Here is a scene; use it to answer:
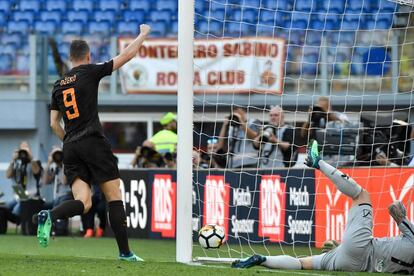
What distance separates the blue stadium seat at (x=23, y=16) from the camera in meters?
20.9

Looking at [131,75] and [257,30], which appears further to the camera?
[131,75]

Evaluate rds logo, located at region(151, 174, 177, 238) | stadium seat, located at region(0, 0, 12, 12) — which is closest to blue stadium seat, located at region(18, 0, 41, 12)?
stadium seat, located at region(0, 0, 12, 12)

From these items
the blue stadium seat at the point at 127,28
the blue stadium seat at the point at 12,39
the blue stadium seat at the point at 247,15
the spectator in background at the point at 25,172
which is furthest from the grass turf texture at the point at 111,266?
the blue stadium seat at the point at 127,28

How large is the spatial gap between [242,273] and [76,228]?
988cm

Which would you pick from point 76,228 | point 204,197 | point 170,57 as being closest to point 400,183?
point 204,197

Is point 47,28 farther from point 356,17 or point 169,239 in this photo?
point 169,239

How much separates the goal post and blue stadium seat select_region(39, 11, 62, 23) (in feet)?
41.7

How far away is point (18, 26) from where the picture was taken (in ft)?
67.9

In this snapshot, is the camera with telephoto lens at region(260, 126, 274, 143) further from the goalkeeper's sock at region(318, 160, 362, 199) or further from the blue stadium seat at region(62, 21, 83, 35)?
the blue stadium seat at region(62, 21, 83, 35)

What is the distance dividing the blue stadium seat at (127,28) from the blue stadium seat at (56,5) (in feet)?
4.70

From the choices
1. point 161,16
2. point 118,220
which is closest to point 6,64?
point 161,16

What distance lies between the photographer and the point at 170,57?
19328 millimetres

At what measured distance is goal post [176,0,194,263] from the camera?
28.1 feet

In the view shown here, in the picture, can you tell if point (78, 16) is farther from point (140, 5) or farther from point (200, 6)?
point (200, 6)
